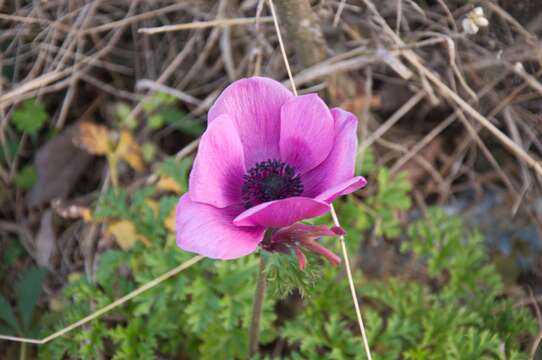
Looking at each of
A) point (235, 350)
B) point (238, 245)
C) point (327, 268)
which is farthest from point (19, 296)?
point (238, 245)

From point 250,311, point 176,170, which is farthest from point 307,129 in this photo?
point 176,170

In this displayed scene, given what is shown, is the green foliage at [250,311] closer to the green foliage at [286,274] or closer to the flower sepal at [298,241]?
the green foliage at [286,274]

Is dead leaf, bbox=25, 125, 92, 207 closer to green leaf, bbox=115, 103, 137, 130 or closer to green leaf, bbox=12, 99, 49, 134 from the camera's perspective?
green leaf, bbox=12, 99, 49, 134

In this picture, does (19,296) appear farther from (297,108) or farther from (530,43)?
(530,43)

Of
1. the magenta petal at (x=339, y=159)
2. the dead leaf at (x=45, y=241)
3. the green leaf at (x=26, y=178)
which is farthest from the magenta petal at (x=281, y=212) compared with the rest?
the green leaf at (x=26, y=178)

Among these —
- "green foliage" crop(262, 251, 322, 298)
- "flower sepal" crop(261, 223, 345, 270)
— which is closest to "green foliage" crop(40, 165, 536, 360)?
"green foliage" crop(262, 251, 322, 298)

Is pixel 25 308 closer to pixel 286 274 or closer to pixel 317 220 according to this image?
pixel 317 220
